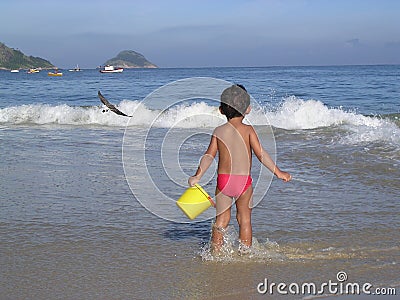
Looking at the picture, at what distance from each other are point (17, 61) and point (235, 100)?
134930mm

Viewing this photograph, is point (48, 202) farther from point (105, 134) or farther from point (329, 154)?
point (105, 134)

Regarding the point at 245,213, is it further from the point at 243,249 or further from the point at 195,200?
the point at 195,200

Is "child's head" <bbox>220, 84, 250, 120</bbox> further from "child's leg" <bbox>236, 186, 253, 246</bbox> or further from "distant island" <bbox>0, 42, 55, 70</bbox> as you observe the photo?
"distant island" <bbox>0, 42, 55, 70</bbox>

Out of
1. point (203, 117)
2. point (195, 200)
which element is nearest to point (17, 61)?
point (203, 117)

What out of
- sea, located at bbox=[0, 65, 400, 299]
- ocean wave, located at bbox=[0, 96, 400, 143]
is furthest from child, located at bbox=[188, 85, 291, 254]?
ocean wave, located at bbox=[0, 96, 400, 143]

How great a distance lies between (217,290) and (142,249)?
3.38 feet

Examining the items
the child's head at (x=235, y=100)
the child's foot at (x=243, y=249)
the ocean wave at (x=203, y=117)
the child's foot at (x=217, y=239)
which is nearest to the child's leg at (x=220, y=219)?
the child's foot at (x=217, y=239)

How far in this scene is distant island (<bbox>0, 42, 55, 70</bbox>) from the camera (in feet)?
A: 417

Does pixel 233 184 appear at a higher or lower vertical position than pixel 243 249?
higher

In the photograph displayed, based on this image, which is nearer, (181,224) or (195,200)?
(195,200)

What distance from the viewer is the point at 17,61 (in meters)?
131

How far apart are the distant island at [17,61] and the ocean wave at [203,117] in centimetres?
11245

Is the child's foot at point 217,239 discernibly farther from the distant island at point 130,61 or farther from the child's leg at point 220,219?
the distant island at point 130,61

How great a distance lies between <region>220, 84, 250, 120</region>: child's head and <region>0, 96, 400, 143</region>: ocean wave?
7.67m
